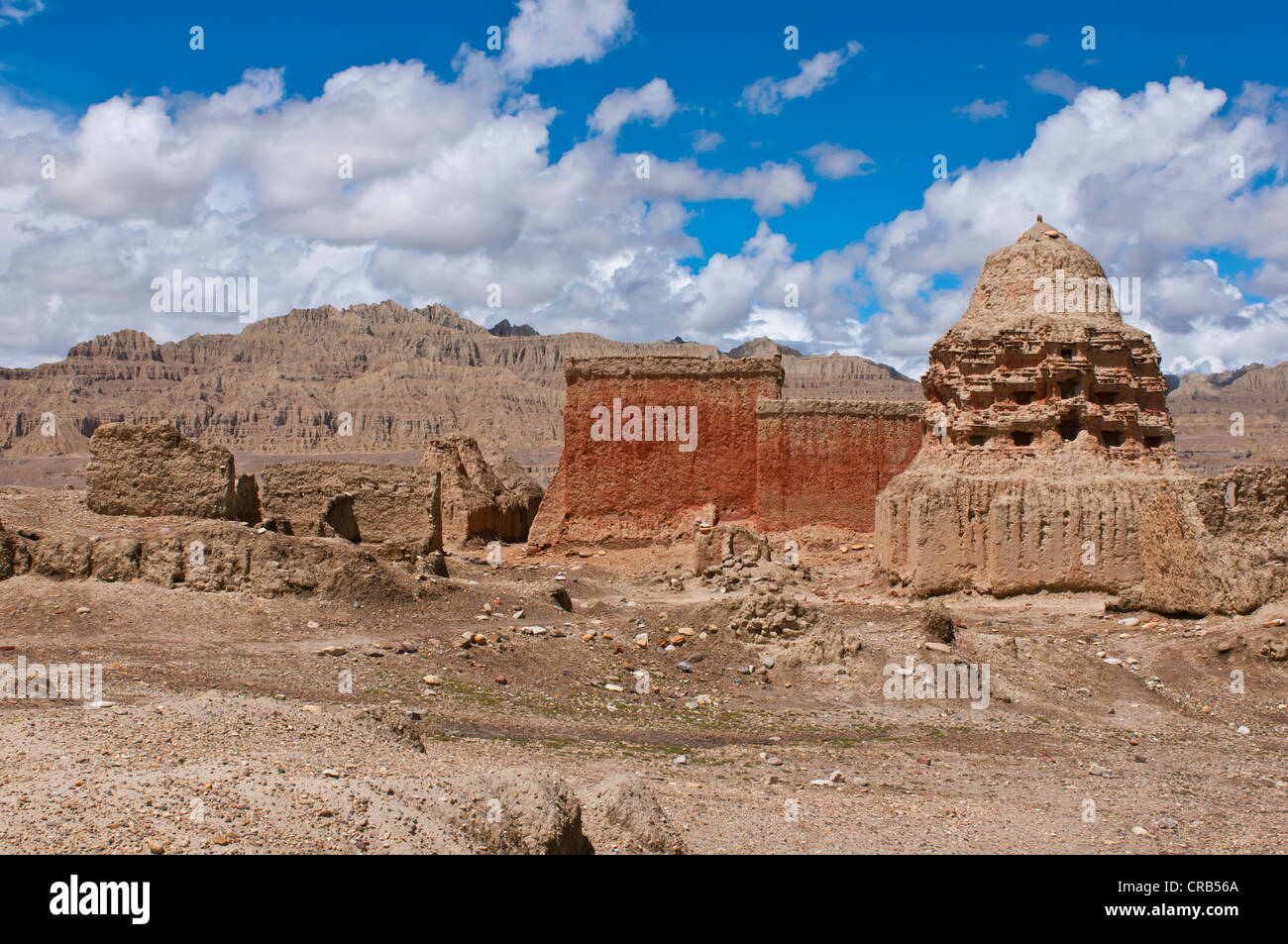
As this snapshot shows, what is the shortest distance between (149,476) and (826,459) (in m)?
13.5

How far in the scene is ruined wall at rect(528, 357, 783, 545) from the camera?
2242 centimetres

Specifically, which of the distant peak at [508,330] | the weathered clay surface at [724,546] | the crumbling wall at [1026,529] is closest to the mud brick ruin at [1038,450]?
the crumbling wall at [1026,529]

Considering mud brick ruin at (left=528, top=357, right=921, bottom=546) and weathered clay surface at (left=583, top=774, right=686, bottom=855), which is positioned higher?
Result: mud brick ruin at (left=528, top=357, right=921, bottom=546)

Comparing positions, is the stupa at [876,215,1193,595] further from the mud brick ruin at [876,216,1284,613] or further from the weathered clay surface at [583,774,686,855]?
the weathered clay surface at [583,774,686,855]

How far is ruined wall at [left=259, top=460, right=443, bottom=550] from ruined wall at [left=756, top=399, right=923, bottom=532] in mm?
7405

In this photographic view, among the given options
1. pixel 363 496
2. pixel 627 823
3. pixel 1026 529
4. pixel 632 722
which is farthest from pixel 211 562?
pixel 1026 529

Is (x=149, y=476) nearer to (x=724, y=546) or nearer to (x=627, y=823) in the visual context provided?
(x=724, y=546)

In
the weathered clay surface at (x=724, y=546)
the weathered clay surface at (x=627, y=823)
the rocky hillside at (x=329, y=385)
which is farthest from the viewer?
the rocky hillside at (x=329, y=385)

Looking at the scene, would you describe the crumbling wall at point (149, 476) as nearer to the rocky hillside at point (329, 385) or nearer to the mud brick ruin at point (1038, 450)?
the mud brick ruin at point (1038, 450)

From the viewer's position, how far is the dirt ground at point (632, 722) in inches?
203

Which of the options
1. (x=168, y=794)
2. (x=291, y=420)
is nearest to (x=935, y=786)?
(x=168, y=794)

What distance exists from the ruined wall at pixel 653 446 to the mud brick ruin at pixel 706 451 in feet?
0.07

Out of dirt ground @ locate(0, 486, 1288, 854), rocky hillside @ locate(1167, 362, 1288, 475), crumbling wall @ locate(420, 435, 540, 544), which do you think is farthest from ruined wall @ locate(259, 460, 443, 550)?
rocky hillside @ locate(1167, 362, 1288, 475)

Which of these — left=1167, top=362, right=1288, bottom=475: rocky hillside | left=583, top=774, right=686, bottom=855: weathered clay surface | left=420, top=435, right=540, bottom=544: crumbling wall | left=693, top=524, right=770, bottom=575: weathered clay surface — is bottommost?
left=583, top=774, right=686, bottom=855: weathered clay surface
